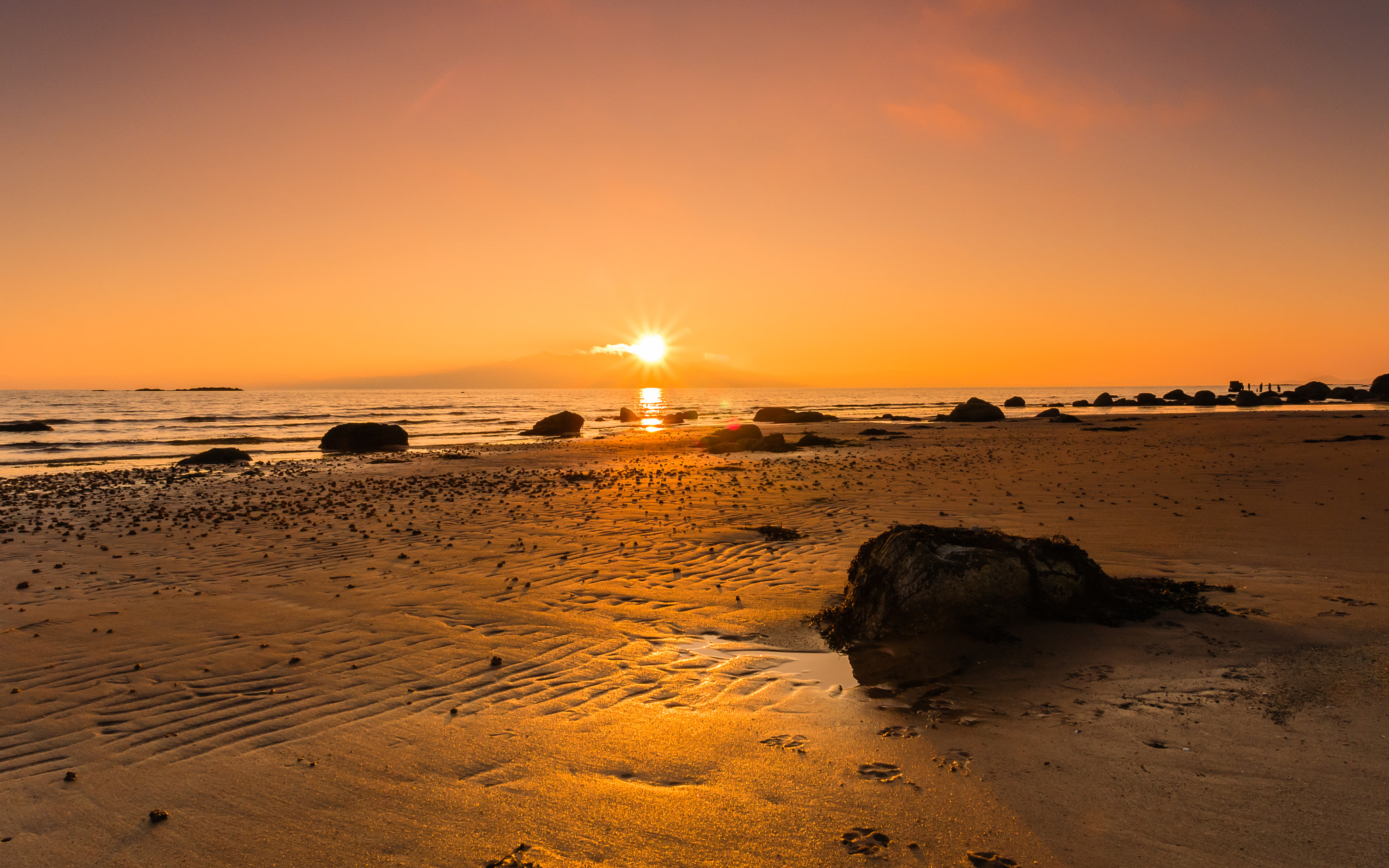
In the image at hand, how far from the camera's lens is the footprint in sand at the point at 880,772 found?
15.6 feet

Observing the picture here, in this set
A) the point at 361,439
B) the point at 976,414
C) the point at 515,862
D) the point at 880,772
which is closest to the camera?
the point at 515,862

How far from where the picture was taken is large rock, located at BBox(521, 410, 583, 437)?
5169cm

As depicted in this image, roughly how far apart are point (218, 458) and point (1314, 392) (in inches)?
4680

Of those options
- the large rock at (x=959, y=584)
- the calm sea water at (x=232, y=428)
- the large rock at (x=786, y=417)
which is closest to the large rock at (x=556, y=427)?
the calm sea water at (x=232, y=428)

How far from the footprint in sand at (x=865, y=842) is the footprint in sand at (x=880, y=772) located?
64cm

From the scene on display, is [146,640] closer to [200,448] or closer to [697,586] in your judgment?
[697,586]

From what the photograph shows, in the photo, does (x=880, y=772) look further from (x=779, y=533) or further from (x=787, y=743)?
(x=779, y=533)

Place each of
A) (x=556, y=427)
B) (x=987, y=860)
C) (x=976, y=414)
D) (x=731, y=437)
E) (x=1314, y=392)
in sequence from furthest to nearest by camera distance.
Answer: (x=1314, y=392)
(x=976, y=414)
(x=556, y=427)
(x=731, y=437)
(x=987, y=860)

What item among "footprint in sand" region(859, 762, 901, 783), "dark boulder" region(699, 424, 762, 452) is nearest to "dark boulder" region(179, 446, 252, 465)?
"dark boulder" region(699, 424, 762, 452)

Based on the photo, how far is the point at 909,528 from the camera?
314 inches

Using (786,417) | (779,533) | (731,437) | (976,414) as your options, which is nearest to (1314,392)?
(976,414)

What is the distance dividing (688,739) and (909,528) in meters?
3.82

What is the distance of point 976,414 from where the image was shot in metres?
54.4

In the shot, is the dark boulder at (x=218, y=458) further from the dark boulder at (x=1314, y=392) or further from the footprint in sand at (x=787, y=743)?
the dark boulder at (x=1314, y=392)
